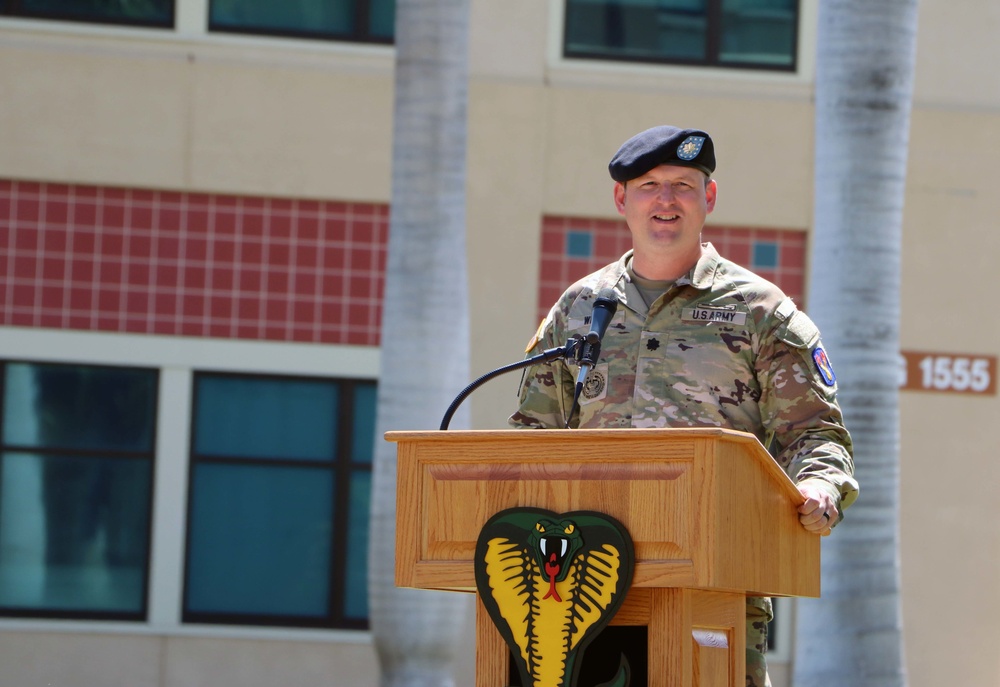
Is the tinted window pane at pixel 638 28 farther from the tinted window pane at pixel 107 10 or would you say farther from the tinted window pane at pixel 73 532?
the tinted window pane at pixel 73 532

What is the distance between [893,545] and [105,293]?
529 cm

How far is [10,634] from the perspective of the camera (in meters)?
10.5

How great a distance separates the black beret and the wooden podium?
2.85ft

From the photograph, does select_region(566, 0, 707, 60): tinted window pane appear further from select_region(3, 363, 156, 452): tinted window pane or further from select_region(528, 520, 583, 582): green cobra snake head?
select_region(528, 520, 583, 582): green cobra snake head

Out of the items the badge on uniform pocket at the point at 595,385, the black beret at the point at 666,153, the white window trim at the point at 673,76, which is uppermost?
the white window trim at the point at 673,76

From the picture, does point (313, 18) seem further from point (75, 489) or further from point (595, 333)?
point (595, 333)

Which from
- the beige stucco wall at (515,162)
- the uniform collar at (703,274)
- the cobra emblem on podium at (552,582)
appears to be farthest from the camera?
the beige stucco wall at (515,162)

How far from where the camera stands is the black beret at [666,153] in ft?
12.2

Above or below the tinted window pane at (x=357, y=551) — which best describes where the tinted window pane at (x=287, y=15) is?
above

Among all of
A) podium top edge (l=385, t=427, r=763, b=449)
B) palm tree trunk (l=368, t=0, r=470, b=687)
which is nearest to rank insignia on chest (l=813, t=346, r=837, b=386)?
podium top edge (l=385, t=427, r=763, b=449)

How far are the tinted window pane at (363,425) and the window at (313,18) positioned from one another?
2.39 metres

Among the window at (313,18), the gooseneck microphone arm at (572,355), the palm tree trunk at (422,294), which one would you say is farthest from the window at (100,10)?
the gooseneck microphone arm at (572,355)

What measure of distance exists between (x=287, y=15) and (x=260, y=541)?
358 centimetres

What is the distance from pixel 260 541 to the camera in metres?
10.7
